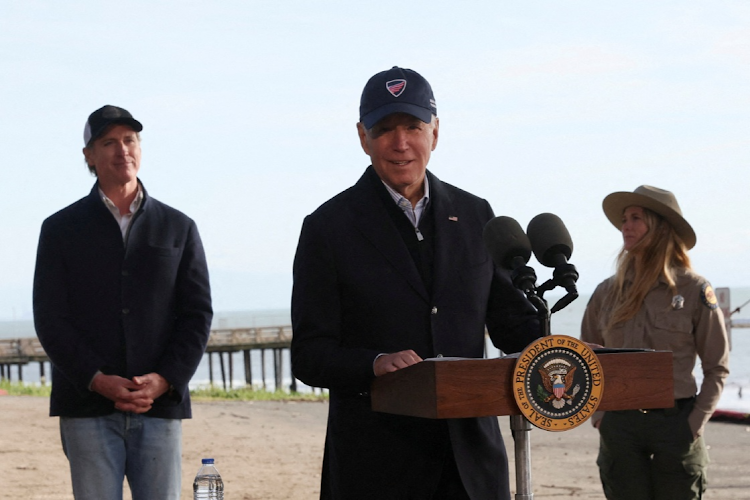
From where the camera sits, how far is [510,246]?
3098 millimetres

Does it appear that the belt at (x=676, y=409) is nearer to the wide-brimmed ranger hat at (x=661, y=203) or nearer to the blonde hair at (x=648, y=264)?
the blonde hair at (x=648, y=264)

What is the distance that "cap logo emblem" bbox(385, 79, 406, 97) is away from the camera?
352cm

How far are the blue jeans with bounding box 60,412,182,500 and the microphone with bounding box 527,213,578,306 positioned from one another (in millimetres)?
2250

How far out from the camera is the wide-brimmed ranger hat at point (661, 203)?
19.4 feet

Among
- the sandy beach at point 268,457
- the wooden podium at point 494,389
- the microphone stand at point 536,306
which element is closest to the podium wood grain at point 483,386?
the wooden podium at point 494,389

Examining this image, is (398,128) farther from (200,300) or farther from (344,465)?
(200,300)

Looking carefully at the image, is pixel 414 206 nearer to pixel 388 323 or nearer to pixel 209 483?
pixel 388 323

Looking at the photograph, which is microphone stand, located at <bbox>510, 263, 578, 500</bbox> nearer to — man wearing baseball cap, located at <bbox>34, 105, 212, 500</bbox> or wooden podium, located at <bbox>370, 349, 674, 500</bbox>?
wooden podium, located at <bbox>370, 349, 674, 500</bbox>

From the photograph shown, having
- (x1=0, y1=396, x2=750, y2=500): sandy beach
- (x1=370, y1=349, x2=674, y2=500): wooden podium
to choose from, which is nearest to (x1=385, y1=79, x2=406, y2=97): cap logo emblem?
(x1=370, y1=349, x2=674, y2=500): wooden podium

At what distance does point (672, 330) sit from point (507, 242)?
297 cm

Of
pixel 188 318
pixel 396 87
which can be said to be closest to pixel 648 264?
pixel 188 318

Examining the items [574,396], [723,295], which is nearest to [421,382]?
[574,396]

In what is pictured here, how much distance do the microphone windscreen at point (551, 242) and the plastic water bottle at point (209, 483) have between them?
176 cm

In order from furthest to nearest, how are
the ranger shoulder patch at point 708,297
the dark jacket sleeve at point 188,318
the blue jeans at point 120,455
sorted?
the ranger shoulder patch at point 708,297 < the dark jacket sleeve at point 188,318 < the blue jeans at point 120,455
